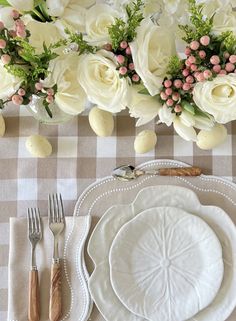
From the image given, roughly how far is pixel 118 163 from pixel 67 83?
242mm

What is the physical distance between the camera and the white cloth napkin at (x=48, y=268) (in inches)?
33.9

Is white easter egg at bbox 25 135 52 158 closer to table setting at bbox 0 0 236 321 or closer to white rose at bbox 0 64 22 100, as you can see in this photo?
table setting at bbox 0 0 236 321

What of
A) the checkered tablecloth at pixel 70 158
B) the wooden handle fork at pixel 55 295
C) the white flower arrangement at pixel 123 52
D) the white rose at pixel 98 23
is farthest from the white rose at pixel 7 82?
the wooden handle fork at pixel 55 295

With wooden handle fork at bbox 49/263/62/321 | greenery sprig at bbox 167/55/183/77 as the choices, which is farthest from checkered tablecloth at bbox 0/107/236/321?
greenery sprig at bbox 167/55/183/77

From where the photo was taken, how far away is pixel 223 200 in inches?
35.3

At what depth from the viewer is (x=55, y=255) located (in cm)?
87

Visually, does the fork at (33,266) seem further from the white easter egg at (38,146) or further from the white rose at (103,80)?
the white rose at (103,80)

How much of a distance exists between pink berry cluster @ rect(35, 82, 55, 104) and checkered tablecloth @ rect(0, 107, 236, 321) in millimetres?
194

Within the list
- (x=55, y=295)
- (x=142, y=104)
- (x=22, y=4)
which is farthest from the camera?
(x=55, y=295)

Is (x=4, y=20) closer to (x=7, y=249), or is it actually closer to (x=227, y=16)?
(x=227, y=16)

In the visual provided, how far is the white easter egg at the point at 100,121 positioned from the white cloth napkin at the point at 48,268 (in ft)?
0.54

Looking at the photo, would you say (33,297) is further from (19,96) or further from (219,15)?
(219,15)

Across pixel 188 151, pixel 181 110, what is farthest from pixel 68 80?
pixel 188 151

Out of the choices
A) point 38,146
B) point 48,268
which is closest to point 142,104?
point 38,146
